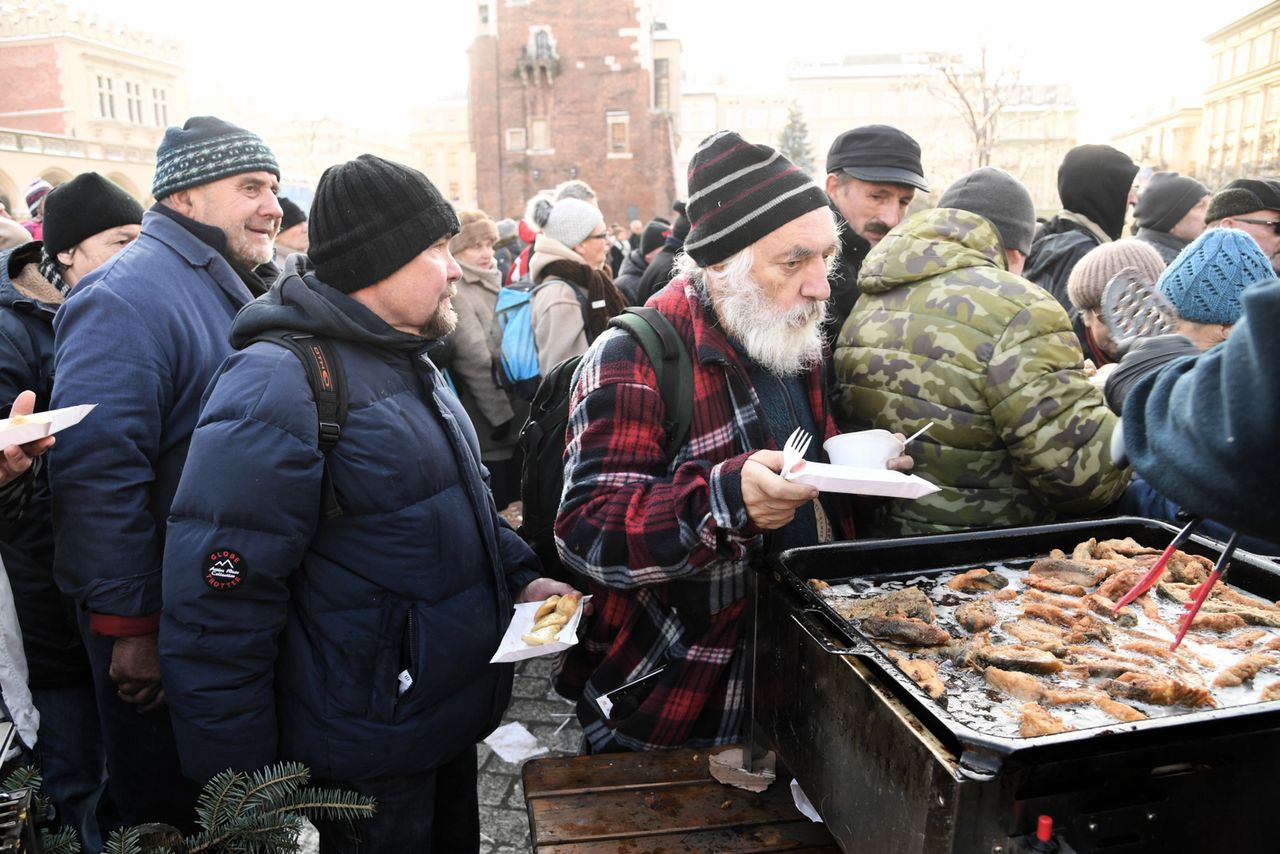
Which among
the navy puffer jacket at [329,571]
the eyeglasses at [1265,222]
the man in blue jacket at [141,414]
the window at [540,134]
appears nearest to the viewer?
the navy puffer jacket at [329,571]

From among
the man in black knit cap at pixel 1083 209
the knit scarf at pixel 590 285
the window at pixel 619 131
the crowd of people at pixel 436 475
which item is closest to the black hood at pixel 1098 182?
the man in black knit cap at pixel 1083 209

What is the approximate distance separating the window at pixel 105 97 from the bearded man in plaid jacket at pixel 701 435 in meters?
53.7

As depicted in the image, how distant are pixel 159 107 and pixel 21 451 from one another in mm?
57565

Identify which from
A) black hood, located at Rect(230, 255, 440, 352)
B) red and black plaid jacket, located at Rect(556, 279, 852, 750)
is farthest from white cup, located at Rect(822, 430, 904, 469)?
black hood, located at Rect(230, 255, 440, 352)

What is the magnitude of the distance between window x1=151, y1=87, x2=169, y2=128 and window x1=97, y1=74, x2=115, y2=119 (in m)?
3.05

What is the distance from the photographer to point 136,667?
89.0 inches

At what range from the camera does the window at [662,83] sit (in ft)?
121

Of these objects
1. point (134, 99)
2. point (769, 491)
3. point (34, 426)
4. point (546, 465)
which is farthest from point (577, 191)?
point (134, 99)

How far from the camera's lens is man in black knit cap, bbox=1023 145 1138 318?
4.88 m

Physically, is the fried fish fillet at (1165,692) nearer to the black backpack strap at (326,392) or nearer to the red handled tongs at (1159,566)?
the red handled tongs at (1159,566)

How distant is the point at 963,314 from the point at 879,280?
0.96 ft

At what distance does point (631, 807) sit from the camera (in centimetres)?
188

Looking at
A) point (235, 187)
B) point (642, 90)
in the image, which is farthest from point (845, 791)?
point (642, 90)

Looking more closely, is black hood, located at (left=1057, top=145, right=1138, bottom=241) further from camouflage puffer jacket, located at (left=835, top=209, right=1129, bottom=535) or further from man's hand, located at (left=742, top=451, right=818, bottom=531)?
man's hand, located at (left=742, top=451, right=818, bottom=531)
